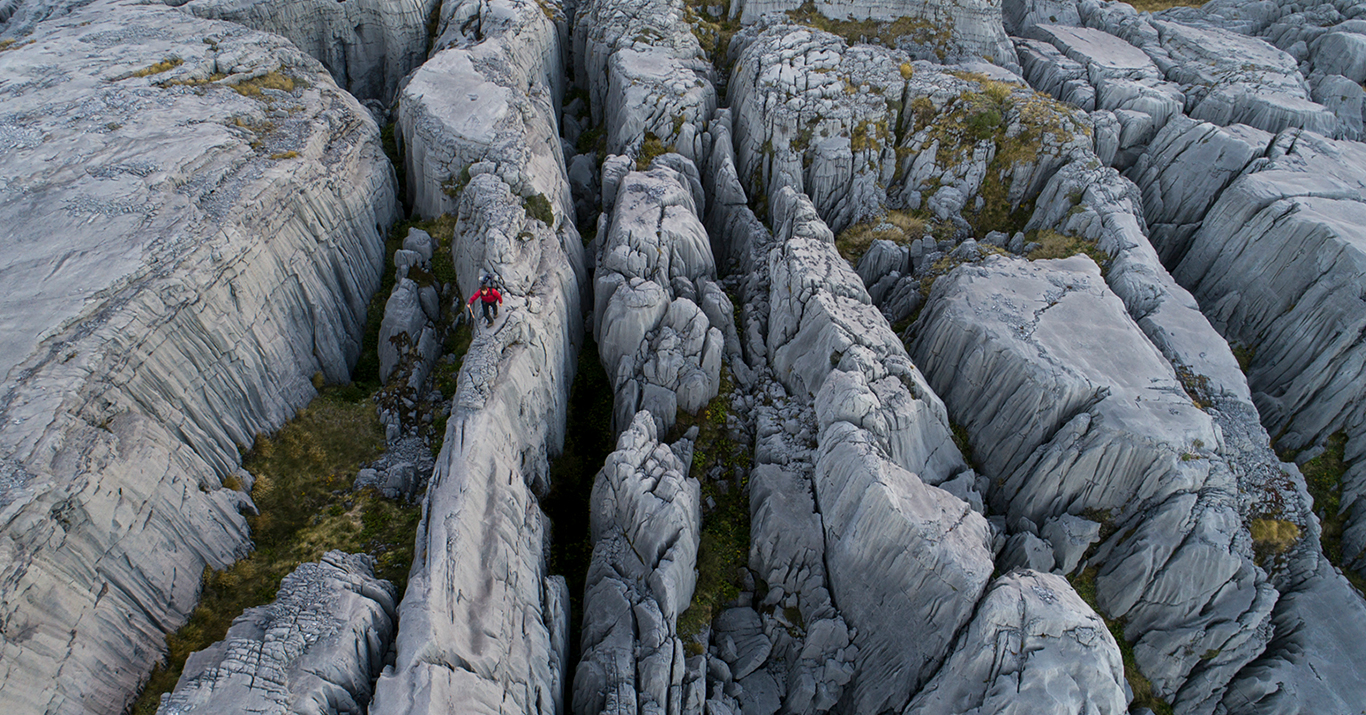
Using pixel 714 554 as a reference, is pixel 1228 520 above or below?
above

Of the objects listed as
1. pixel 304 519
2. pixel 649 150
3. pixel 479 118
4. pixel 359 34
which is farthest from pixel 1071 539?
pixel 359 34

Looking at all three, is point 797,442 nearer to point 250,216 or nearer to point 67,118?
point 250,216

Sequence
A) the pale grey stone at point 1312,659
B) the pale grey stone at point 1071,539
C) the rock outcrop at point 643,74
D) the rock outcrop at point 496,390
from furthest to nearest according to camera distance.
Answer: the rock outcrop at point 643,74 < the pale grey stone at point 1071,539 < the pale grey stone at point 1312,659 < the rock outcrop at point 496,390

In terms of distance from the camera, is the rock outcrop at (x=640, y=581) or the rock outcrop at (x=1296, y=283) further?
the rock outcrop at (x=1296, y=283)

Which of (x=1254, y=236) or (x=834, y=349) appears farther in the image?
(x=1254, y=236)

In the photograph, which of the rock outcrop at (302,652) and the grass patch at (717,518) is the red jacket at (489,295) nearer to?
the grass patch at (717,518)

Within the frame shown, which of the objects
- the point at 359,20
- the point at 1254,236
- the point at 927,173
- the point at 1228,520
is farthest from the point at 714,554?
the point at 359,20

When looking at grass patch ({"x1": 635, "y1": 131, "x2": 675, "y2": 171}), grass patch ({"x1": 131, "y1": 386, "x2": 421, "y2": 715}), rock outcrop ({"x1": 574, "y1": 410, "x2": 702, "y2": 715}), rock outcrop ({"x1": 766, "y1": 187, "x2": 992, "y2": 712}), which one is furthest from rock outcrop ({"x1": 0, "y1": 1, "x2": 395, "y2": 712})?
rock outcrop ({"x1": 766, "y1": 187, "x2": 992, "y2": 712})

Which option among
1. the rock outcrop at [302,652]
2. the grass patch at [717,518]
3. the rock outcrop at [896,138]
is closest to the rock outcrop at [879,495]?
the grass patch at [717,518]
